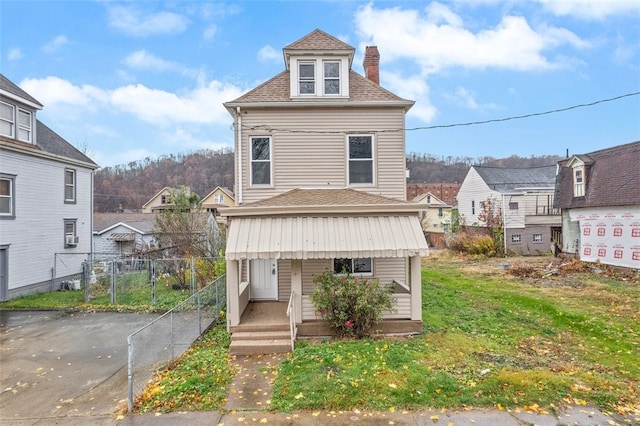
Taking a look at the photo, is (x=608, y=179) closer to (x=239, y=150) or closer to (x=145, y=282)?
(x=239, y=150)

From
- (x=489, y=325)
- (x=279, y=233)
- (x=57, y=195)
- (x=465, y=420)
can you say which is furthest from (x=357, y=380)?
(x=57, y=195)

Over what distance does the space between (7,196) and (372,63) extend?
57.2ft

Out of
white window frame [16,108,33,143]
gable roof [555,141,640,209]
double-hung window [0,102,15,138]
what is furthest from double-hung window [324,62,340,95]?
gable roof [555,141,640,209]

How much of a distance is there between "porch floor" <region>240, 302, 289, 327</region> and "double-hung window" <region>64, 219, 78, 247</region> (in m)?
14.0

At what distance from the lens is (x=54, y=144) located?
62.7 feet

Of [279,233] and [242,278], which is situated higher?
[279,233]

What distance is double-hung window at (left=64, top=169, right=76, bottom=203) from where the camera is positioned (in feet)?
63.5

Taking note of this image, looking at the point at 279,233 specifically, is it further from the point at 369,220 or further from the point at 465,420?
the point at 465,420

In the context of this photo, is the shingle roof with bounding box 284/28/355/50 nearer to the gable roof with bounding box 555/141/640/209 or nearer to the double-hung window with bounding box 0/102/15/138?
the double-hung window with bounding box 0/102/15/138

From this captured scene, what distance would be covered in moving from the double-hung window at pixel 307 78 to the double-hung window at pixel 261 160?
85.6 inches

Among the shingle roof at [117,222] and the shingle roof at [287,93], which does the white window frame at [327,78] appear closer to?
the shingle roof at [287,93]

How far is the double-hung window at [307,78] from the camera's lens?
12.3 metres

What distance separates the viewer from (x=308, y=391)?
6297 millimetres

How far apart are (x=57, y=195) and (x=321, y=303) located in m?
17.4
